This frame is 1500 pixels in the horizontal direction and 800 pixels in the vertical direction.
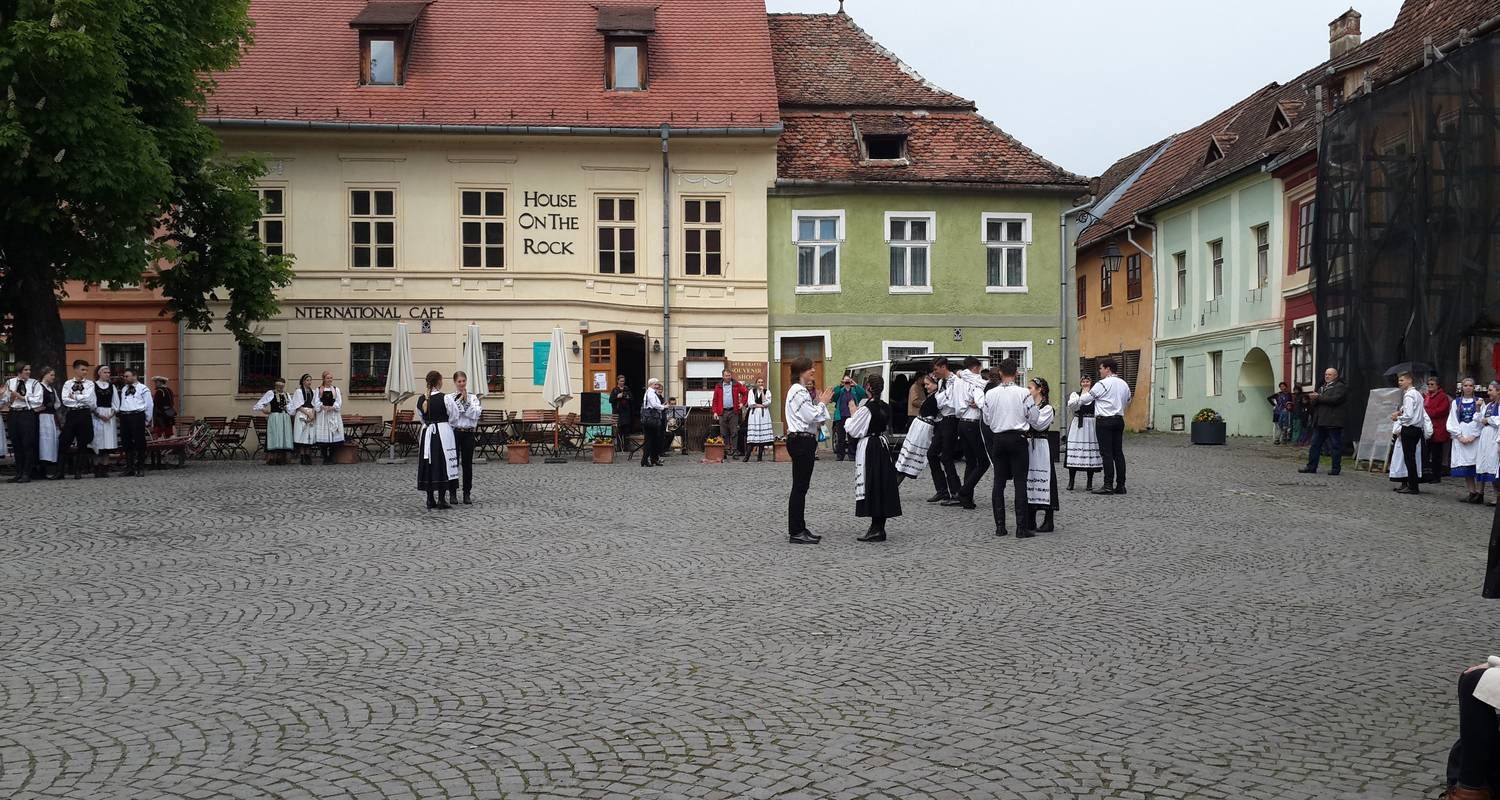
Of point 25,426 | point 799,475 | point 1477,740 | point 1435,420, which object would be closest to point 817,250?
point 1435,420

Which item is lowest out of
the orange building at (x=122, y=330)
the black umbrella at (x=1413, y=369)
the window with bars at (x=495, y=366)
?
the black umbrella at (x=1413, y=369)

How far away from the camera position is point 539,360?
31.1 meters

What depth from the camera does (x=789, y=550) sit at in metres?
12.3

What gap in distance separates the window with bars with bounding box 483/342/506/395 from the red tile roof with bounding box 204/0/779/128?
214 inches

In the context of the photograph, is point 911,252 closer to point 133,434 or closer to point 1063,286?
point 1063,286

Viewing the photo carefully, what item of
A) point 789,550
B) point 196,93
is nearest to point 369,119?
point 196,93

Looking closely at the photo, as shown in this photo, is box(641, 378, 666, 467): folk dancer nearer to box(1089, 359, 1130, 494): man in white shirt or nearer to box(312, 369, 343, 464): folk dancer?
box(312, 369, 343, 464): folk dancer

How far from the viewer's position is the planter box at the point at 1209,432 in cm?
3269

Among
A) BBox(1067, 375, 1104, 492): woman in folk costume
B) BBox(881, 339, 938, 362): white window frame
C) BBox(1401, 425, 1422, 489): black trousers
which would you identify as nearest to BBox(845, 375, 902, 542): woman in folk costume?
BBox(1067, 375, 1104, 492): woman in folk costume

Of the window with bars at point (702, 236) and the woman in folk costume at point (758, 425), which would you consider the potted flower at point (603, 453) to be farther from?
the window with bars at point (702, 236)

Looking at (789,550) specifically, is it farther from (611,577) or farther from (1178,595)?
(1178,595)

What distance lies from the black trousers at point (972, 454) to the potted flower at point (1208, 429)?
61.1 ft

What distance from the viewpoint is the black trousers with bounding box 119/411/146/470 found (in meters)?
21.5

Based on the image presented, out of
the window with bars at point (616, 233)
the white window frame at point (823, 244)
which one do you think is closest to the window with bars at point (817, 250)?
the white window frame at point (823, 244)
